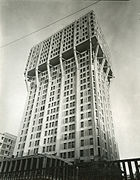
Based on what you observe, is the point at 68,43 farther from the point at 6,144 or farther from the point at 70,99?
the point at 6,144

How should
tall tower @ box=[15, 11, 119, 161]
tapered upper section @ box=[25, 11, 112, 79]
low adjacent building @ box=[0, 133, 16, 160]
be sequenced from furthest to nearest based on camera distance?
1. low adjacent building @ box=[0, 133, 16, 160]
2. tapered upper section @ box=[25, 11, 112, 79]
3. tall tower @ box=[15, 11, 119, 161]

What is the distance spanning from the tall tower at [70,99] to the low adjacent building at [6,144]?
1496 centimetres

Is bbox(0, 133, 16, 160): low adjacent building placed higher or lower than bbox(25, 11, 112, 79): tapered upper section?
lower

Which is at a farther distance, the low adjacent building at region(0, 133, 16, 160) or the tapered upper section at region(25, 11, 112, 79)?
the low adjacent building at region(0, 133, 16, 160)

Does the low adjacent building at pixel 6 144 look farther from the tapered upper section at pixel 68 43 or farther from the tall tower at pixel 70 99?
the tapered upper section at pixel 68 43

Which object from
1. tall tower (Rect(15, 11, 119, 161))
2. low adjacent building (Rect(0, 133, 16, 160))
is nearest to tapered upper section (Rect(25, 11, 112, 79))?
tall tower (Rect(15, 11, 119, 161))

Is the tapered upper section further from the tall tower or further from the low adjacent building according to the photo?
the low adjacent building

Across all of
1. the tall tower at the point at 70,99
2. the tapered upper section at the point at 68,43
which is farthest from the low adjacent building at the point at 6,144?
the tapered upper section at the point at 68,43

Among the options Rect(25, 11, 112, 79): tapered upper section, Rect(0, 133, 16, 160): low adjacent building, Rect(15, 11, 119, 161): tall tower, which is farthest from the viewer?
Rect(0, 133, 16, 160): low adjacent building

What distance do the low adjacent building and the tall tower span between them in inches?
589

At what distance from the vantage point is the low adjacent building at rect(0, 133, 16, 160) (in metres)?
53.7

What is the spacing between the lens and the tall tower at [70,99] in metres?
33.3

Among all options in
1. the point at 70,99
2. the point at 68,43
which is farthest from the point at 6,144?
the point at 68,43

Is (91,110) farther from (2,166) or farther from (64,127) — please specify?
(2,166)
